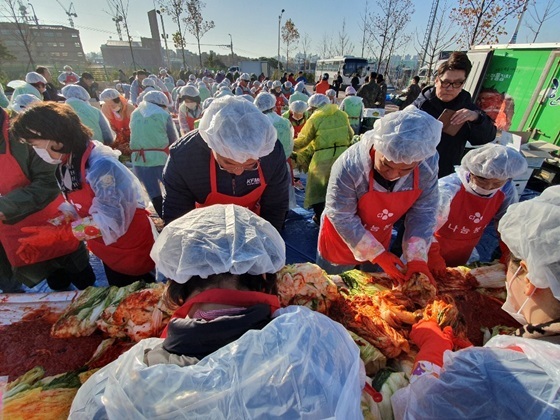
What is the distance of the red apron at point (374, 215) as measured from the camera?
206cm

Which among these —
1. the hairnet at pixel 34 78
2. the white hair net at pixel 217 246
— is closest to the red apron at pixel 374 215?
the white hair net at pixel 217 246

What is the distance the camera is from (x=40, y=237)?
2285 mm

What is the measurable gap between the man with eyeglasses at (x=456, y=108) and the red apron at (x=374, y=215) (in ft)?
4.16

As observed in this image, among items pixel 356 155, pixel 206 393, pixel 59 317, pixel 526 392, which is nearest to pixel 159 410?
pixel 206 393

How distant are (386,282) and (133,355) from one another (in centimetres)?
162

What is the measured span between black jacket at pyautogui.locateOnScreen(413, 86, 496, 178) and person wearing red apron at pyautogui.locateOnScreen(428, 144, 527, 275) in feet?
2.15

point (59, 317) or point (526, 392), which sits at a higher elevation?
point (526, 392)

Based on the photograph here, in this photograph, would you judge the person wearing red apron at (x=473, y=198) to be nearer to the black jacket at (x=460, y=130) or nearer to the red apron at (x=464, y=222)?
the red apron at (x=464, y=222)

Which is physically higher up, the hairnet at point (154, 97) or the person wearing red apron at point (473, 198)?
the hairnet at point (154, 97)

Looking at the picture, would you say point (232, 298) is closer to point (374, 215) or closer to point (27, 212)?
point (374, 215)

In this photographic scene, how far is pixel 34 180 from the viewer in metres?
2.38

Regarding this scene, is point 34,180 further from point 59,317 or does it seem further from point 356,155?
point 356,155

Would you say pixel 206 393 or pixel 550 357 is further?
pixel 550 357

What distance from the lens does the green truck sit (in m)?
5.94
